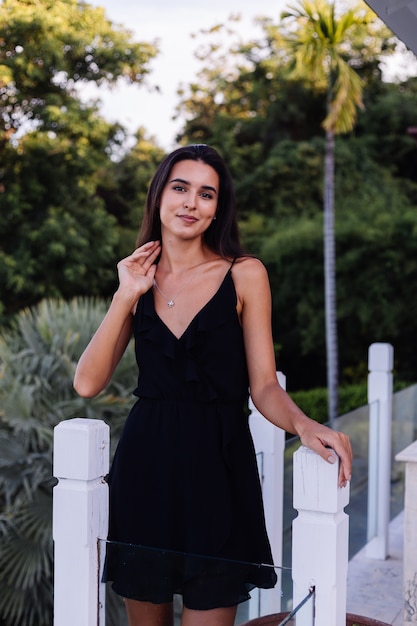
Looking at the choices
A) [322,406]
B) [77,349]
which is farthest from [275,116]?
[77,349]

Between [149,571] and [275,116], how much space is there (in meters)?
14.5

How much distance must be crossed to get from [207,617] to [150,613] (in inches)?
5.6

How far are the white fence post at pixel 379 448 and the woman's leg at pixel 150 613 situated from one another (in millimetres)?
2292

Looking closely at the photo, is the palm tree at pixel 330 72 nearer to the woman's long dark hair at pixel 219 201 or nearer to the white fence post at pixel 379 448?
the white fence post at pixel 379 448

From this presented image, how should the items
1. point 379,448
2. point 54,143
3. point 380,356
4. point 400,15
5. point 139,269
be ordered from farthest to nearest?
point 54,143
point 379,448
point 380,356
point 400,15
point 139,269

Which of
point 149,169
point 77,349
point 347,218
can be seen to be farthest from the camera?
point 149,169

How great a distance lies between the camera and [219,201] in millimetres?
1859

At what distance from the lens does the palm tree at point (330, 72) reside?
11016mm

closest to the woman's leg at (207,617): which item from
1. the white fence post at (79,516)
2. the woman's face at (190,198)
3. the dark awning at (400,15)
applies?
the white fence post at (79,516)

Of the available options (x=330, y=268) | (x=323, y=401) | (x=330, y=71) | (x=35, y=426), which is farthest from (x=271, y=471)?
(x=330, y=71)

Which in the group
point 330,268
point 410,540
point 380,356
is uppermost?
point 330,268

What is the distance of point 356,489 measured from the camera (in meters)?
3.79

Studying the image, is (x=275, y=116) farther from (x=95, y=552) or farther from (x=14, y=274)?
(x=95, y=552)

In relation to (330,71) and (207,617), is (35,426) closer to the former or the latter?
(207,617)
